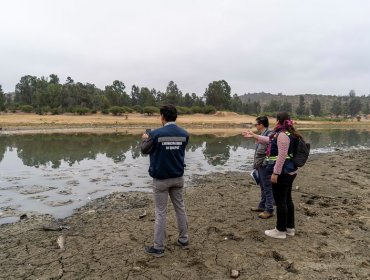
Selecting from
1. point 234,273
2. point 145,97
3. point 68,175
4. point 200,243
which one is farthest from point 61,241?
point 145,97

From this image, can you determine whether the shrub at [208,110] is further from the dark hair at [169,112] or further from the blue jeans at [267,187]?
the dark hair at [169,112]

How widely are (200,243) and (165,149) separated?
1.99 meters

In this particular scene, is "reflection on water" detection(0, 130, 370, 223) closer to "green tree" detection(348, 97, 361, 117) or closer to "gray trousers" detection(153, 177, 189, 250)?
"gray trousers" detection(153, 177, 189, 250)

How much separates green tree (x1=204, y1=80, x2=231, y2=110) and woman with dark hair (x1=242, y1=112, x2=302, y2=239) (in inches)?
3745

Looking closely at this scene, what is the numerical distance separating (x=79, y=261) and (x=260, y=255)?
3.00m

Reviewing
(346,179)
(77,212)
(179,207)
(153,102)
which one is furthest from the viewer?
(153,102)

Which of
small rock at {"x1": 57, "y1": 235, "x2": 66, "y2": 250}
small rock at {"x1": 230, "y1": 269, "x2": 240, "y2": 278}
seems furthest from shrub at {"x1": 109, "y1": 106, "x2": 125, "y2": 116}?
small rock at {"x1": 230, "y1": 269, "x2": 240, "y2": 278}

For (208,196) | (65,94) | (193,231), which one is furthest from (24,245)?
(65,94)

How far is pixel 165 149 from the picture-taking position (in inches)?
222

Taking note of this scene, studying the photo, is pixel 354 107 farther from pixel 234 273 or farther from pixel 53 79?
pixel 234 273

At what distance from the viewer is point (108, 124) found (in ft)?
194

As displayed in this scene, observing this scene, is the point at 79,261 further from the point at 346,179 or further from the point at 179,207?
the point at 346,179

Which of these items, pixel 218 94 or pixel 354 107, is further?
pixel 354 107

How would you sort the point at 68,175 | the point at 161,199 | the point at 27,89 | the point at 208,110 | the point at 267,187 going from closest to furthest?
1. the point at 161,199
2. the point at 267,187
3. the point at 68,175
4. the point at 208,110
5. the point at 27,89
